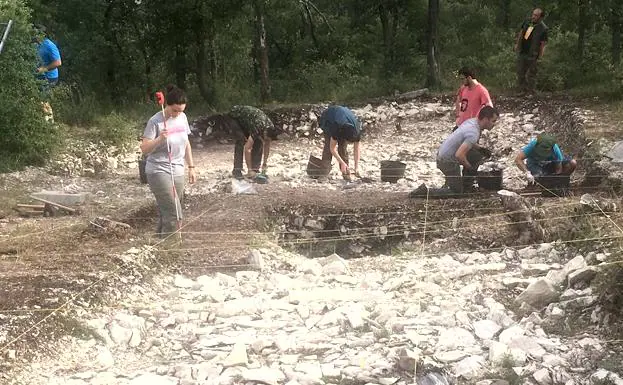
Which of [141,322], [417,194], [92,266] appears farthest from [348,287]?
[417,194]

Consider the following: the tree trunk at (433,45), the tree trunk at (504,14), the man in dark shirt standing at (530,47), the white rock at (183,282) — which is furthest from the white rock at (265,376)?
the tree trunk at (504,14)

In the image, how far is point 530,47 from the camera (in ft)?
39.3

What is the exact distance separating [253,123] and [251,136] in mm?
193

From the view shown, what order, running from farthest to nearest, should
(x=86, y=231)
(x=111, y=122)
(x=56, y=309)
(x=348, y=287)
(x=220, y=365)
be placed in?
(x=111, y=122), (x=86, y=231), (x=348, y=287), (x=56, y=309), (x=220, y=365)

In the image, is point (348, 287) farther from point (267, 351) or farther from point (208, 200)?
point (208, 200)

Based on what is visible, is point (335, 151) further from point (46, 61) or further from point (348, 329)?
point (46, 61)

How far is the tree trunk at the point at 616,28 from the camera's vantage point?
12688mm

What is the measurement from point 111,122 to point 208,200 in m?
3.86

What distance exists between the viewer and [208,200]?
819cm

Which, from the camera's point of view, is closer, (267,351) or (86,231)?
(267,351)

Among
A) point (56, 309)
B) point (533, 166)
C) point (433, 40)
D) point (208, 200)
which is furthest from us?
point (433, 40)

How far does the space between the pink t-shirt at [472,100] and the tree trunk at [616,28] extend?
19.4 ft

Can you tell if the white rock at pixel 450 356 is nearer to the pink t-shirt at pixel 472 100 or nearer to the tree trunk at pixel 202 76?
the pink t-shirt at pixel 472 100

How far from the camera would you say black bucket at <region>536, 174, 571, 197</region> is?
741cm
